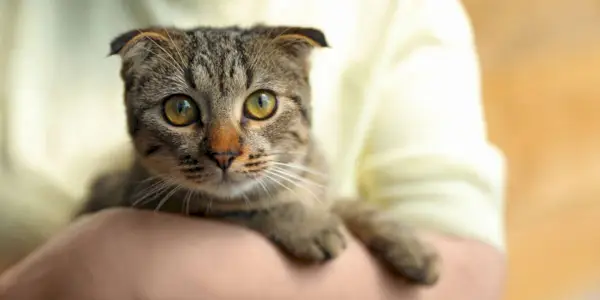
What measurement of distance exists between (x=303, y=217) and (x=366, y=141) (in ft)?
0.79

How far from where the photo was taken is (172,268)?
644 mm

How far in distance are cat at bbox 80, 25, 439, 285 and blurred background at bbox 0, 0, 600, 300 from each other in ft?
2.34

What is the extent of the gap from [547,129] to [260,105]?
3.53 feet

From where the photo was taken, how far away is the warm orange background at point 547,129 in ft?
4.62

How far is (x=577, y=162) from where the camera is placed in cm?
158

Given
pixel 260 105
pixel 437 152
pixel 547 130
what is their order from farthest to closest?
pixel 547 130 → pixel 437 152 → pixel 260 105

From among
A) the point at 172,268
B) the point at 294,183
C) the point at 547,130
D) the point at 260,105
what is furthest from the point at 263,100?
the point at 547,130

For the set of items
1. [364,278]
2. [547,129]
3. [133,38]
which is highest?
[133,38]

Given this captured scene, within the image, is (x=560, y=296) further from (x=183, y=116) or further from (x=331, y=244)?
(x=183, y=116)

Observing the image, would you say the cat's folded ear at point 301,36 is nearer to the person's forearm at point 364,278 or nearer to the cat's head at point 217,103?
the cat's head at point 217,103

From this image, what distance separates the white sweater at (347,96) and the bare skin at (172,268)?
16 centimetres

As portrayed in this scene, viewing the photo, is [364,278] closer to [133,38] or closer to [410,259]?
[410,259]

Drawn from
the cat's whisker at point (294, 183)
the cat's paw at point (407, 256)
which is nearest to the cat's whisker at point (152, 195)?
the cat's whisker at point (294, 183)

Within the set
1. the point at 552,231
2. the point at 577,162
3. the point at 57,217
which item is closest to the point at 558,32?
the point at 577,162
